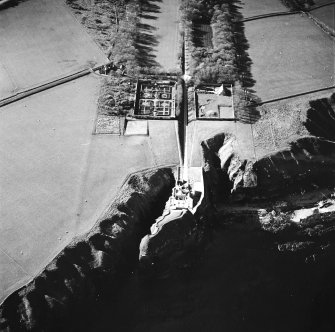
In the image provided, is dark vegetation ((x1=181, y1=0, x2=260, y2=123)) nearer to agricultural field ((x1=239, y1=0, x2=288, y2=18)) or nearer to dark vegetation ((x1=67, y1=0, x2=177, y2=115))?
agricultural field ((x1=239, y1=0, x2=288, y2=18))

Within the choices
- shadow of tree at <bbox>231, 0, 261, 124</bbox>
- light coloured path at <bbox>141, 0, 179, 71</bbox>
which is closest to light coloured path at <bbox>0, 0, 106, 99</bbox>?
light coloured path at <bbox>141, 0, 179, 71</bbox>

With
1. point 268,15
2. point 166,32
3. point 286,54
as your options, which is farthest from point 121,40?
point 268,15

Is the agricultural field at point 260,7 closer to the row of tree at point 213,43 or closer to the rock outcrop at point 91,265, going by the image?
the row of tree at point 213,43

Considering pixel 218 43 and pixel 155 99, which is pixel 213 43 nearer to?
pixel 218 43

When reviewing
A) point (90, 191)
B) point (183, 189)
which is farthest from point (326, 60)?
point (90, 191)

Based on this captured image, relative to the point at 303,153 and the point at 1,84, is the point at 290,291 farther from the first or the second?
the point at 1,84

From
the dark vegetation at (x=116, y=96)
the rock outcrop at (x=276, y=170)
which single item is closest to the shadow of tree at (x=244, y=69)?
the rock outcrop at (x=276, y=170)
